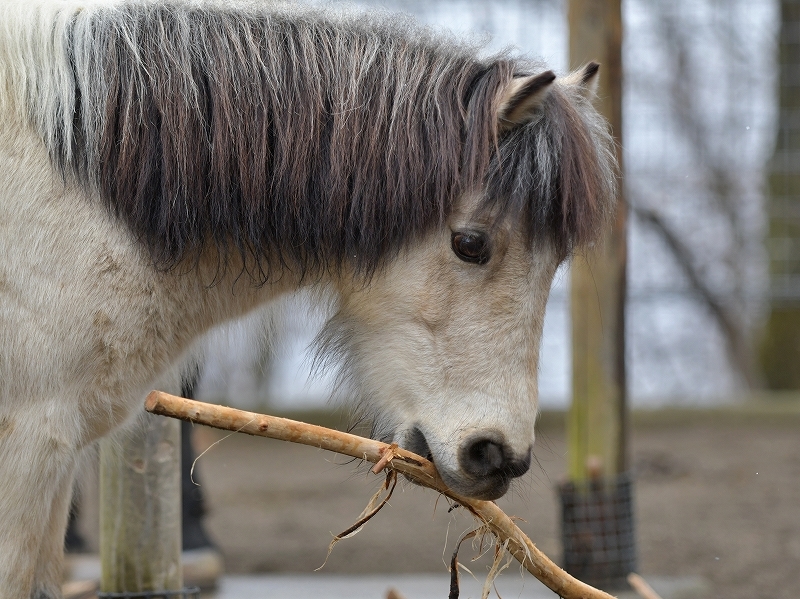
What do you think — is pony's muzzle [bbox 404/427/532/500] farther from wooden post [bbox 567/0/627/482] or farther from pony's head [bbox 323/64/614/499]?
wooden post [bbox 567/0/627/482]

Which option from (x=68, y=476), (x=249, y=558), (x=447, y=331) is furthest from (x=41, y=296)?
(x=249, y=558)

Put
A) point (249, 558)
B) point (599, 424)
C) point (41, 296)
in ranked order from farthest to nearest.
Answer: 1. point (249, 558)
2. point (599, 424)
3. point (41, 296)

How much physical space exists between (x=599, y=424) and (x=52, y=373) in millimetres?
2808

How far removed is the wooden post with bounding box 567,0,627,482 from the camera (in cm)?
408

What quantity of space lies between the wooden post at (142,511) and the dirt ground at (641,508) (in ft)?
2.95

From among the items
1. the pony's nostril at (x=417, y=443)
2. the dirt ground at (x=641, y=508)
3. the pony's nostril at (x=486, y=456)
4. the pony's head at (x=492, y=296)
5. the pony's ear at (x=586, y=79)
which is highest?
the pony's ear at (x=586, y=79)

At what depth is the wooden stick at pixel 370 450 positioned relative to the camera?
78.6 inches

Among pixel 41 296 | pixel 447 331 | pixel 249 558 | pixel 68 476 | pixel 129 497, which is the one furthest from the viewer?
pixel 249 558

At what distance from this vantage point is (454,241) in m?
2.26

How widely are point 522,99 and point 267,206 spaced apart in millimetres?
680

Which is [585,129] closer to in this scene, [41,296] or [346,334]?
[346,334]

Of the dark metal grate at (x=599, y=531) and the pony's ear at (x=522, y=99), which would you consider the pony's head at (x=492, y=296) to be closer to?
the pony's ear at (x=522, y=99)

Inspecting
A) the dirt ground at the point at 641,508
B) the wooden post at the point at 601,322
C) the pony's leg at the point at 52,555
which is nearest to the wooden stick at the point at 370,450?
the pony's leg at the point at 52,555

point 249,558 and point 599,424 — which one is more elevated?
point 599,424
